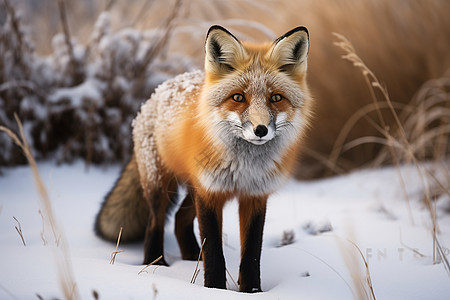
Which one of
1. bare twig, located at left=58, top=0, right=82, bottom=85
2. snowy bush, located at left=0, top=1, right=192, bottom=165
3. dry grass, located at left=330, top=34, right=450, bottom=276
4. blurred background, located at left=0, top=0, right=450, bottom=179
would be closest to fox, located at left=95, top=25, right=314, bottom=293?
dry grass, located at left=330, top=34, right=450, bottom=276

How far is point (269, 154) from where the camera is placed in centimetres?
165

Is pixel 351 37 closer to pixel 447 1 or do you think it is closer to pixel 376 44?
pixel 376 44

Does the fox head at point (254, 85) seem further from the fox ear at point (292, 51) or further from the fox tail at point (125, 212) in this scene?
the fox tail at point (125, 212)

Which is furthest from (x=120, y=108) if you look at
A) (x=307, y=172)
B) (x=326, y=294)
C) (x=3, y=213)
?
(x=326, y=294)

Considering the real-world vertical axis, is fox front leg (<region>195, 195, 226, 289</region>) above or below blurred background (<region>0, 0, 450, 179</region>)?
below

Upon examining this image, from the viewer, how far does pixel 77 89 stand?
3.31m

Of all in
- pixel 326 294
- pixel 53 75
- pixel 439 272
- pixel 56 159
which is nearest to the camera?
pixel 326 294

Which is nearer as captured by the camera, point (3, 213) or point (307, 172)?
point (3, 213)

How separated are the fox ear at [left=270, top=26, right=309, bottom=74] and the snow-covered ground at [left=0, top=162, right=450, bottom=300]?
0.65 metres

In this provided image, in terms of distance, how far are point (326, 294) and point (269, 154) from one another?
1.83 feet

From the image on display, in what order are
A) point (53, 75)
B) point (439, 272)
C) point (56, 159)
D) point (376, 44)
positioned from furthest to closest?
1. point (376, 44)
2. point (53, 75)
3. point (56, 159)
4. point (439, 272)

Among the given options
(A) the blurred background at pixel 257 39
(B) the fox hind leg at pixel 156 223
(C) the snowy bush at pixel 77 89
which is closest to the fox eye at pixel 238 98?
(B) the fox hind leg at pixel 156 223

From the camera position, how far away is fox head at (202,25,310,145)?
1.53m

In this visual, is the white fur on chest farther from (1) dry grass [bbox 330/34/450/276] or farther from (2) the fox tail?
(2) the fox tail
